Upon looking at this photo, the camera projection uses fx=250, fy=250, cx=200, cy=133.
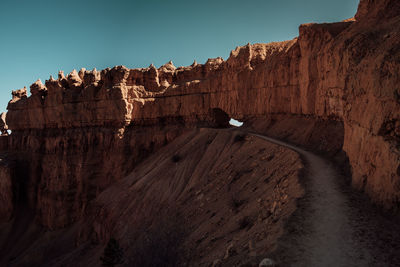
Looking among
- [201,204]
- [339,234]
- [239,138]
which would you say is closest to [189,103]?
[239,138]

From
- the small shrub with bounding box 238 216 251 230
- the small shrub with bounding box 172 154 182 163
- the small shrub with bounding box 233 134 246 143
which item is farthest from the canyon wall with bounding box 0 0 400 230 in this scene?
the small shrub with bounding box 172 154 182 163

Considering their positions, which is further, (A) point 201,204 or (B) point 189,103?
(B) point 189,103

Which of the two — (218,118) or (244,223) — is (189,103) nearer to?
(218,118)

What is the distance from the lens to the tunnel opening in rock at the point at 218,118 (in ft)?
108

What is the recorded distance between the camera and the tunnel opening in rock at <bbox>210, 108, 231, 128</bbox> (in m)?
32.9

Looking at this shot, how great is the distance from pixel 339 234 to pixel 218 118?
26979mm

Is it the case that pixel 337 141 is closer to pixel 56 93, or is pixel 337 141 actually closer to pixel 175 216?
pixel 175 216

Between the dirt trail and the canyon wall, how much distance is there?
0.84 metres

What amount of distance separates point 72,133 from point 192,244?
33837mm

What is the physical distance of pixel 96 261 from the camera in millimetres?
21281

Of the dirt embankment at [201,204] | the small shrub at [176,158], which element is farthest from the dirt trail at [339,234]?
the small shrub at [176,158]

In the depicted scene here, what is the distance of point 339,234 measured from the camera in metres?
6.89

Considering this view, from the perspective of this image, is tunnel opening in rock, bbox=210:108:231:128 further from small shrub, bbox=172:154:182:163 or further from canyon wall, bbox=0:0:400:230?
small shrub, bbox=172:154:182:163

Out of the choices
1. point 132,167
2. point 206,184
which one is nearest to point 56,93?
point 132,167
